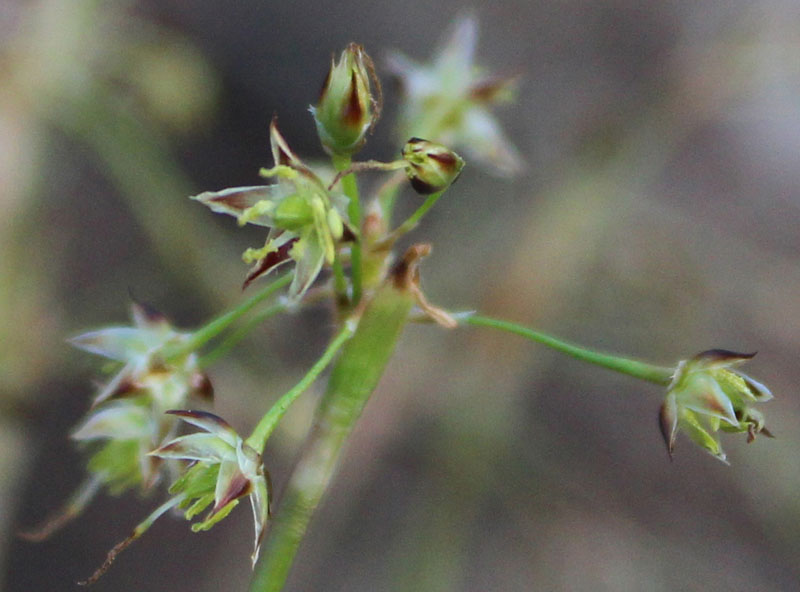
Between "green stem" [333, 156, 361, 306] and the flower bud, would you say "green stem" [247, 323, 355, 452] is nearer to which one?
"green stem" [333, 156, 361, 306]

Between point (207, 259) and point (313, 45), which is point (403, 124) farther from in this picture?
point (313, 45)

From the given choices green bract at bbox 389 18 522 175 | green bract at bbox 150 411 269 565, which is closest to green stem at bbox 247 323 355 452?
green bract at bbox 150 411 269 565

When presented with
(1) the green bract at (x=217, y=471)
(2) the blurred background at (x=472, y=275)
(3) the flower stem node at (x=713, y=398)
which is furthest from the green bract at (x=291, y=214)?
(2) the blurred background at (x=472, y=275)

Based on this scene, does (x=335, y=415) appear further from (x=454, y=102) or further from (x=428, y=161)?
(x=454, y=102)

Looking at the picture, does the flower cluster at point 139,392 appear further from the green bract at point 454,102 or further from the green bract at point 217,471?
the green bract at point 454,102

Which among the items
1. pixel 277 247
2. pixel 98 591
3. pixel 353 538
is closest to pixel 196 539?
pixel 98 591

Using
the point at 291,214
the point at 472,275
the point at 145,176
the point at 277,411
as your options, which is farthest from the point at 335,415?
the point at 472,275
